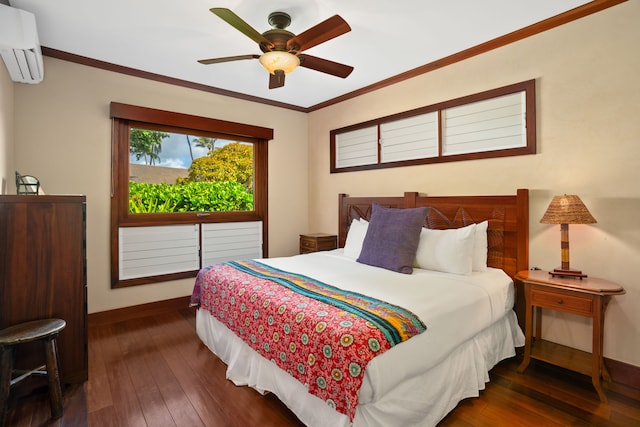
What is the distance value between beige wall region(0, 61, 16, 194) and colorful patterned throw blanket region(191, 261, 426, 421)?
1.85 metres

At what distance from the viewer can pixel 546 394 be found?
2043 mm

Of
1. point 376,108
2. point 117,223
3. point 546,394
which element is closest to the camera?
point 546,394

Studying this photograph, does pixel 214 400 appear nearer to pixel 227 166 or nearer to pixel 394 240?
pixel 394 240

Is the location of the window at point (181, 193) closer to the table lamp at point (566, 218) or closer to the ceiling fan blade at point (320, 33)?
the ceiling fan blade at point (320, 33)

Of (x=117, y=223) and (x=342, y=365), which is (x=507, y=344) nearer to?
(x=342, y=365)

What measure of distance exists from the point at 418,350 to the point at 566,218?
54.7 inches

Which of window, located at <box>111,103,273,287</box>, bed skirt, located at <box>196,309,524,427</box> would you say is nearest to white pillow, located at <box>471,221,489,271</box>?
bed skirt, located at <box>196,309,524,427</box>

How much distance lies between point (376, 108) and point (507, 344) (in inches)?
107

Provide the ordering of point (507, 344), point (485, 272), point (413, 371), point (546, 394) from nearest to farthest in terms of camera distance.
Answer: point (413, 371) < point (546, 394) < point (507, 344) < point (485, 272)

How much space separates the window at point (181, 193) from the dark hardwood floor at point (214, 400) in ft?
3.94

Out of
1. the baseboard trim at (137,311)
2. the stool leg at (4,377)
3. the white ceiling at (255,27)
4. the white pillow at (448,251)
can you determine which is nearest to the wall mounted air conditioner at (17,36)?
the white ceiling at (255,27)

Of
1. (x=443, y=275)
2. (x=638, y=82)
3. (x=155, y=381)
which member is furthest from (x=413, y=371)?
(x=638, y=82)

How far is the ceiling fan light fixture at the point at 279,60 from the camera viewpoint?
229 cm

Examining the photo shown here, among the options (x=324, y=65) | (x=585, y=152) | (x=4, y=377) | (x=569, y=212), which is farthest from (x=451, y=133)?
(x=4, y=377)
